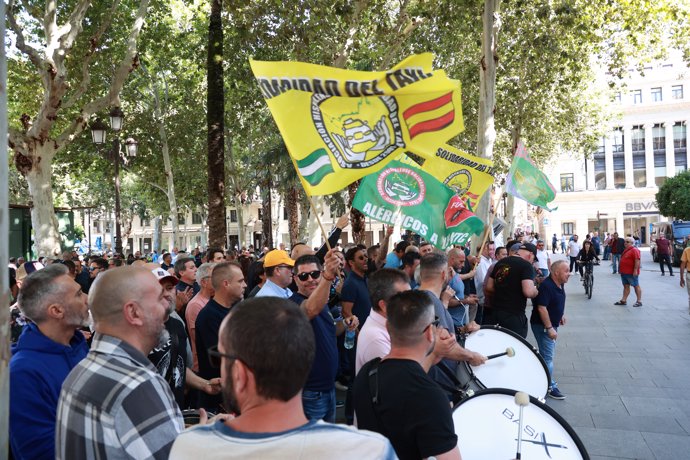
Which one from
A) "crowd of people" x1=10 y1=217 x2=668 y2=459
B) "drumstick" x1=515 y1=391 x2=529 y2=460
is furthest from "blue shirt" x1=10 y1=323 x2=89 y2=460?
"drumstick" x1=515 y1=391 x2=529 y2=460

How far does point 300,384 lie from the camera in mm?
1710

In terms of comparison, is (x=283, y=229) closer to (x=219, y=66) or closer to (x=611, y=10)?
(x=611, y=10)

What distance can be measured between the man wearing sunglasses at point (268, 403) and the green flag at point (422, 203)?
543 cm

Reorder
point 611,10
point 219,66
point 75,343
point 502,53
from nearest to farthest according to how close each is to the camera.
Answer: point 75,343
point 219,66
point 611,10
point 502,53

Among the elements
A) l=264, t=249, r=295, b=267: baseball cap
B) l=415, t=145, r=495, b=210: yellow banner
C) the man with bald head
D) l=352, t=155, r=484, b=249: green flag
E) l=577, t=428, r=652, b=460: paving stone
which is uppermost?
l=415, t=145, r=495, b=210: yellow banner

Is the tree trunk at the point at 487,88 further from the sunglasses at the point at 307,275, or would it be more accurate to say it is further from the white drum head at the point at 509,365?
the sunglasses at the point at 307,275

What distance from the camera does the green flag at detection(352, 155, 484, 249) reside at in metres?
7.21

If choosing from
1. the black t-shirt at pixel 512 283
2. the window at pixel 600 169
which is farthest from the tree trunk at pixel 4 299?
the window at pixel 600 169

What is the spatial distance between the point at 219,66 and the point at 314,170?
256 inches

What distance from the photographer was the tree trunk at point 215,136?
10211mm

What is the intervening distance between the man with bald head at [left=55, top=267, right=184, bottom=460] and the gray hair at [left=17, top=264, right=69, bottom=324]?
2.48 feet

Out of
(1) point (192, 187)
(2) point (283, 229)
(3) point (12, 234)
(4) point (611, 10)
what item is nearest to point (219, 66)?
(4) point (611, 10)

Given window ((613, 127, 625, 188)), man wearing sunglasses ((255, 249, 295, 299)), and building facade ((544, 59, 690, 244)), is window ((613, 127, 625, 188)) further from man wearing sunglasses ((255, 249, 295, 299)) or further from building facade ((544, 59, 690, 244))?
man wearing sunglasses ((255, 249, 295, 299))

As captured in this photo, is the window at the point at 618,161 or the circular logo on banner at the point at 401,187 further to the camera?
the window at the point at 618,161
